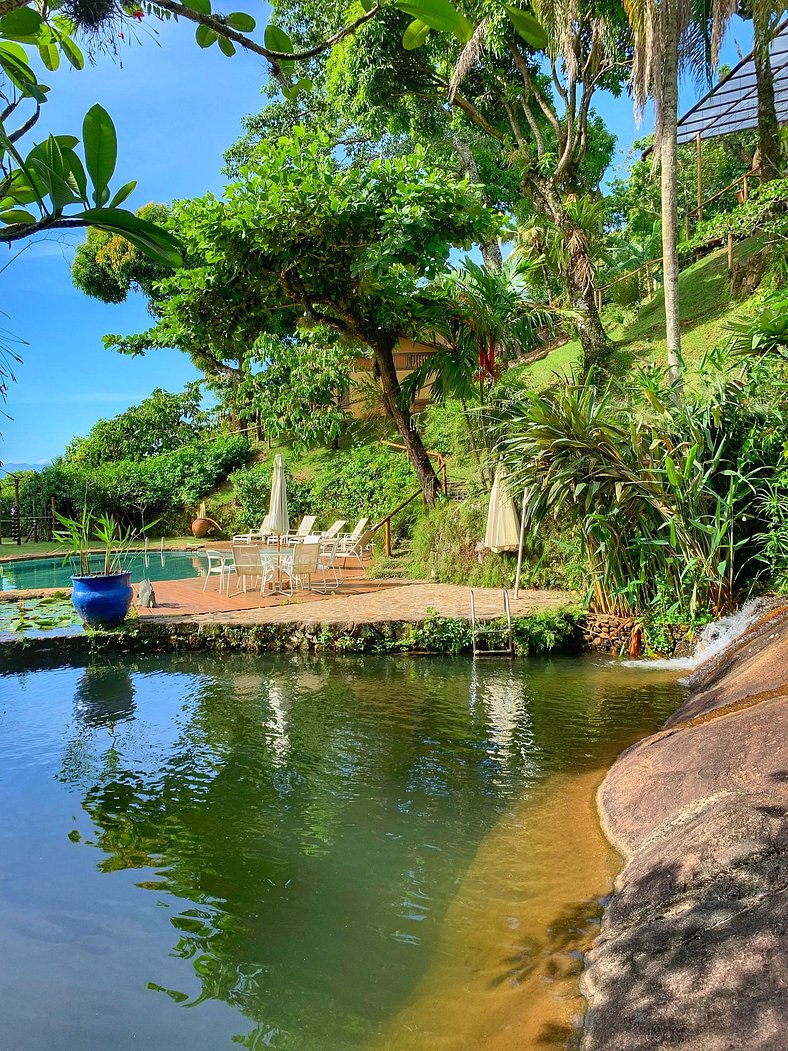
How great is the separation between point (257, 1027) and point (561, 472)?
22.7 ft

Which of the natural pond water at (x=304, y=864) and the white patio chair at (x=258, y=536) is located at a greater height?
the white patio chair at (x=258, y=536)

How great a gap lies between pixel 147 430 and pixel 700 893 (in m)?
27.7

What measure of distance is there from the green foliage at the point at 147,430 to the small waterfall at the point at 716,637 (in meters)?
22.6

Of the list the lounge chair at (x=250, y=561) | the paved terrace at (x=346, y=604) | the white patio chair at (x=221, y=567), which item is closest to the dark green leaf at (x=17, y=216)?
the paved terrace at (x=346, y=604)

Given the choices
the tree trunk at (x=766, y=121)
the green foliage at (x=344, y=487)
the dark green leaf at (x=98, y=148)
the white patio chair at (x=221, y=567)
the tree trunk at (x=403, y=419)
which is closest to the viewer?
the dark green leaf at (x=98, y=148)

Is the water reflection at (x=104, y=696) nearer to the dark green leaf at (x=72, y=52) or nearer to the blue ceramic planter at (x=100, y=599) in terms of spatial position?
the blue ceramic planter at (x=100, y=599)

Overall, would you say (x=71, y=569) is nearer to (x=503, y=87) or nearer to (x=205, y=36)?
(x=503, y=87)

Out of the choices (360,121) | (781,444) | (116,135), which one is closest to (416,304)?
(781,444)

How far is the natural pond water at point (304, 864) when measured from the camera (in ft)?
10.5

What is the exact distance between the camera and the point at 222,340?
13.8 m

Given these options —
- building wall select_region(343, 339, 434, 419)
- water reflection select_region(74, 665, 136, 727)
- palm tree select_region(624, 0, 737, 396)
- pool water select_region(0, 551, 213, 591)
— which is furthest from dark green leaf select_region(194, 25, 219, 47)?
building wall select_region(343, 339, 434, 419)

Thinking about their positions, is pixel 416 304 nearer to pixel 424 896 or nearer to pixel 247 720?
pixel 247 720

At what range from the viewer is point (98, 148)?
953 mm

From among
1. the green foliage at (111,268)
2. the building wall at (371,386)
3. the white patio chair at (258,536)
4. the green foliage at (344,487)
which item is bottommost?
the white patio chair at (258,536)
